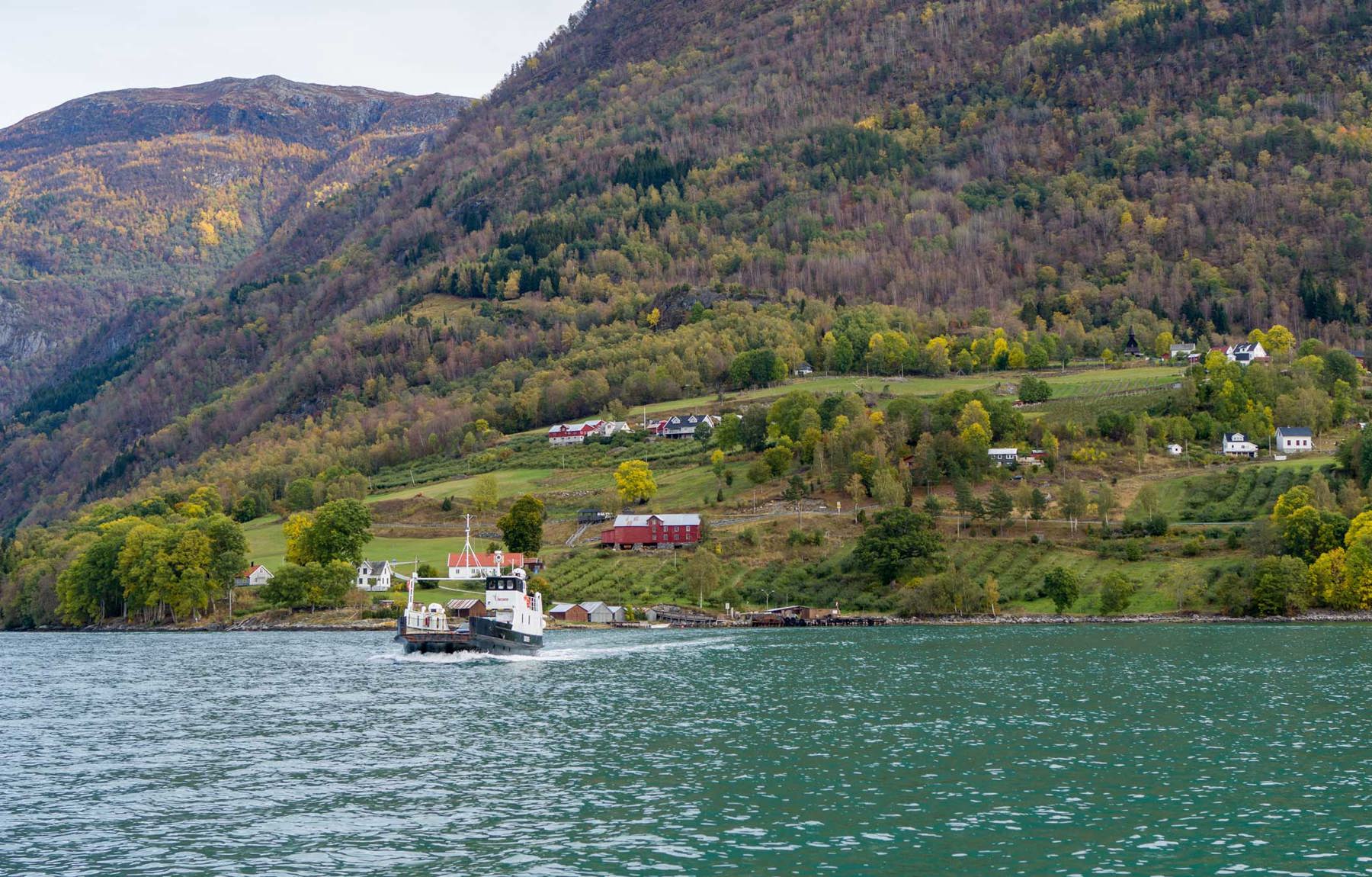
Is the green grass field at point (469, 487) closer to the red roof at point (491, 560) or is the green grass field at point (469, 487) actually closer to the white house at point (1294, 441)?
the red roof at point (491, 560)

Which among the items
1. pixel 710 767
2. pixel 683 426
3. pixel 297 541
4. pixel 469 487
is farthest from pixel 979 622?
pixel 683 426

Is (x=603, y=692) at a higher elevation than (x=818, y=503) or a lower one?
lower

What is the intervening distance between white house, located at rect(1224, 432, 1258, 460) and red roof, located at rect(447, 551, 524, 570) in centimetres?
7944

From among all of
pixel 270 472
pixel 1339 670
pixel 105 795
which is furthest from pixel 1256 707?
pixel 270 472

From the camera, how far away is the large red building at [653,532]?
140750mm

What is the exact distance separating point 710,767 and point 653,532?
95.1m

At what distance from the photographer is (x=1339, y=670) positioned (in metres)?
71.7

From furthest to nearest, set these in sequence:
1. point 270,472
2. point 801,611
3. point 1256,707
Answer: point 270,472
point 801,611
point 1256,707

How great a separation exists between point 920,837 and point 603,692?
3534 centimetres

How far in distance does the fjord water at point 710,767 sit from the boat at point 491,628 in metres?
10.6

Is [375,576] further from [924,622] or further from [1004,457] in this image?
[1004,457]

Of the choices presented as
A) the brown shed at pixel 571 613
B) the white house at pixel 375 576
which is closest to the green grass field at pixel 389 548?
the white house at pixel 375 576

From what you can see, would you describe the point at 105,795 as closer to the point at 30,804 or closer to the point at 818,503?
the point at 30,804

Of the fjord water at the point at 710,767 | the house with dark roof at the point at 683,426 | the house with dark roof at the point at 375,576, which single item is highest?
the house with dark roof at the point at 683,426
